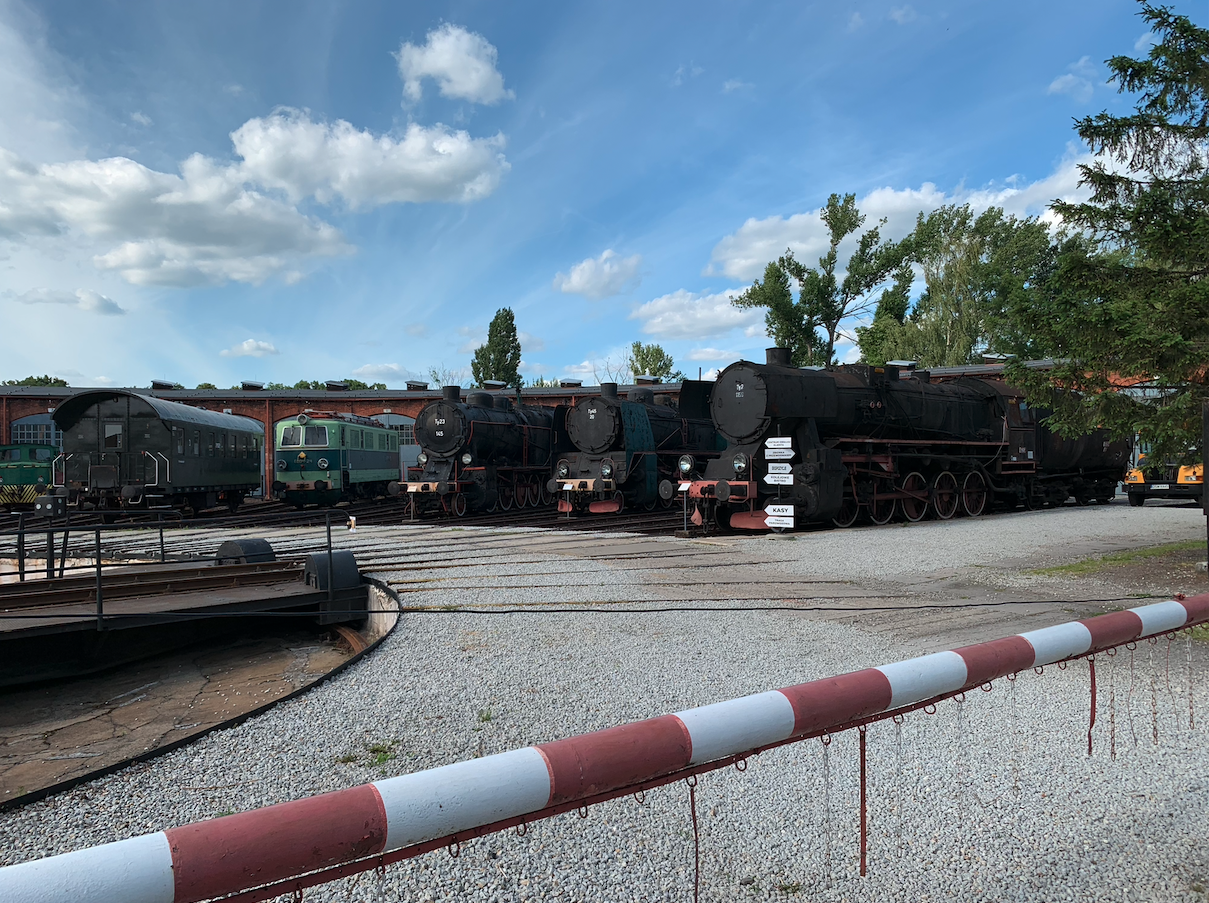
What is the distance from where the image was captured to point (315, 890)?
2734 mm

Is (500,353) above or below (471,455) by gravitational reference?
above

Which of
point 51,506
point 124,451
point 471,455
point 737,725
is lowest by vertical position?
point 737,725

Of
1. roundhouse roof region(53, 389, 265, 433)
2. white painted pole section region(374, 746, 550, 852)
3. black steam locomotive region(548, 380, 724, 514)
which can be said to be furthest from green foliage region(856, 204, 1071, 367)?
white painted pole section region(374, 746, 550, 852)

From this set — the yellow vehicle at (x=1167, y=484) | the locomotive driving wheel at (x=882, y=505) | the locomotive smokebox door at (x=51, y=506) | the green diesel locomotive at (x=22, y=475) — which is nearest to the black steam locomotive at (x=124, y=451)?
the locomotive smokebox door at (x=51, y=506)

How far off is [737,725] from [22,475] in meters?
26.0

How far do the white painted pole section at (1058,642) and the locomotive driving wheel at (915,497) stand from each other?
540 inches

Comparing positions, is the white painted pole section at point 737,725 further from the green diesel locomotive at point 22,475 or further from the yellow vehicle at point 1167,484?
the green diesel locomotive at point 22,475

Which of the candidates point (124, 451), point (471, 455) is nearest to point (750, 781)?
point (471, 455)

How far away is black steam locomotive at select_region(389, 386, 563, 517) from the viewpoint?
749 inches

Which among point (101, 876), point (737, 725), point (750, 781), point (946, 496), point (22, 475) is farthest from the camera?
point (22, 475)

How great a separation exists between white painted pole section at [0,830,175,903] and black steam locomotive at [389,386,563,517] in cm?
1758

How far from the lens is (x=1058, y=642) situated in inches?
125

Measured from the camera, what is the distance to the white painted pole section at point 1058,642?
3109 mm

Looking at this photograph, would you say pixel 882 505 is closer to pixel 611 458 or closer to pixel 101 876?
pixel 611 458
